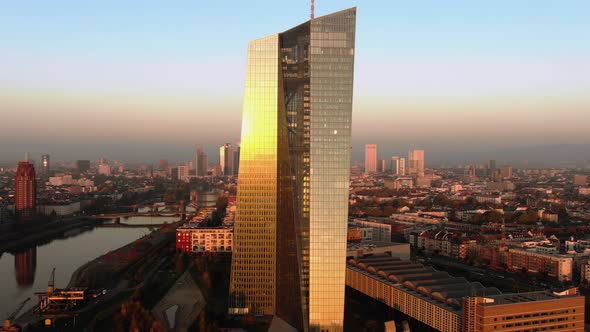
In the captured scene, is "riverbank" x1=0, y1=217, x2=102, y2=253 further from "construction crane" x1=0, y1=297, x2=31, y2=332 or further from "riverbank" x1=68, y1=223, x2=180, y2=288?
"construction crane" x1=0, y1=297, x2=31, y2=332

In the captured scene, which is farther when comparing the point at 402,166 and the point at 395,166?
the point at 395,166

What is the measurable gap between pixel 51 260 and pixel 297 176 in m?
16.1

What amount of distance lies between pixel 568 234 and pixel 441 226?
7.23 m

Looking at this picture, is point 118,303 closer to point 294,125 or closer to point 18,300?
point 18,300

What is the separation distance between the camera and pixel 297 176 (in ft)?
48.8

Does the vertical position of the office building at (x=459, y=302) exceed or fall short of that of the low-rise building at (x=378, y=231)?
it exceeds it

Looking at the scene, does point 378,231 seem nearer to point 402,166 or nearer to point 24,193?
point 24,193

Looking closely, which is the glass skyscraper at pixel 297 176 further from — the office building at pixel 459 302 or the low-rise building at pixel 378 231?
the low-rise building at pixel 378 231

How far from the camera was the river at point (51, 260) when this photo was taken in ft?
66.2

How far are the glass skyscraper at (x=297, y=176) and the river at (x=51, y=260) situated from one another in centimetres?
764

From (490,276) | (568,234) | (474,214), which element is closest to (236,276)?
(490,276)

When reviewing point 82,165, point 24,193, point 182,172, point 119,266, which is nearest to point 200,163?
point 182,172

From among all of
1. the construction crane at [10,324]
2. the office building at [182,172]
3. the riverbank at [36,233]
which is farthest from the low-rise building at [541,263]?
the office building at [182,172]

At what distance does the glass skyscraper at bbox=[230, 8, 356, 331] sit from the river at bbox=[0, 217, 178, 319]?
7.64 m
